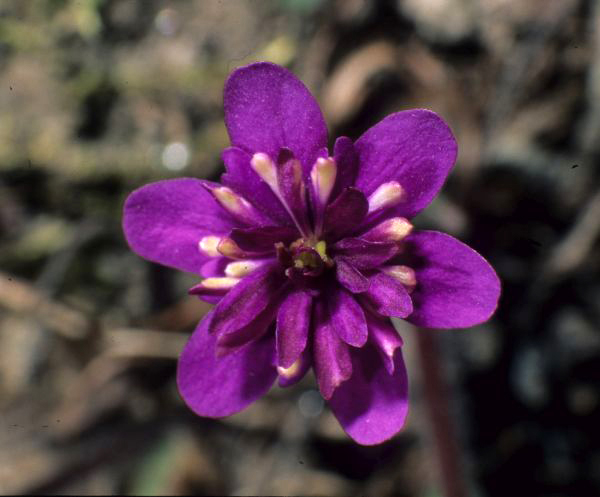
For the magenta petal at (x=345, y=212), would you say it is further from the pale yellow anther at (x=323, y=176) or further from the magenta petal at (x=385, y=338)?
the magenta petal at (x=385, y=338)

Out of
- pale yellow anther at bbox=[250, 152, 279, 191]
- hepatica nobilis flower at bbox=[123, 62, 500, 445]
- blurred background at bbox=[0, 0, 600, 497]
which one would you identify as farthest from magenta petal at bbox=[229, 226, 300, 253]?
blurred background at bbox=[0, 0, 600, 497]

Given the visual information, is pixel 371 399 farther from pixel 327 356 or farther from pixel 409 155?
pixel 409 155

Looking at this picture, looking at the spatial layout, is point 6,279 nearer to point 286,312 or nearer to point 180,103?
point 180,103

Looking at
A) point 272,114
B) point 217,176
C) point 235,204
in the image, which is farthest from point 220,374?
point 217,176

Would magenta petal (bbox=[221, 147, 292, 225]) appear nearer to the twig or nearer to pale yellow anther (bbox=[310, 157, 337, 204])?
pale yellow anther (bbox=[310, 157, 337, 204])

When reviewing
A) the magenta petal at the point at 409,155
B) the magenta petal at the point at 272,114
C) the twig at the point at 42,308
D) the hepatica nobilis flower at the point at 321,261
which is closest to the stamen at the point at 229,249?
the hepatica nobilis flower at the point at 321,261

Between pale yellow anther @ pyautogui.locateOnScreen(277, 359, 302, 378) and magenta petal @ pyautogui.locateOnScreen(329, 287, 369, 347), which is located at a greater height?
magenta petal @ pyautogui.locateOnScreen(329, 287, 369, 347)
